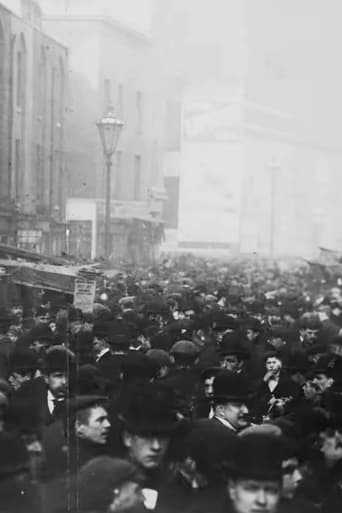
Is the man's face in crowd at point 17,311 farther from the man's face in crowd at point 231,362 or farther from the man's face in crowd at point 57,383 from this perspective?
the man's face in crowd at point 231,362

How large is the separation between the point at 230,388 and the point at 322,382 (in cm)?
85

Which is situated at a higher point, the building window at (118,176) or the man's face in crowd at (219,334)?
the building window at (118,176)

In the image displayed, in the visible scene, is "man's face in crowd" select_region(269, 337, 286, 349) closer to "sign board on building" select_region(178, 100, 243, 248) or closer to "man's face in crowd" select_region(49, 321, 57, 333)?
"sign board on building" select_region(178, 100, 243, 248)

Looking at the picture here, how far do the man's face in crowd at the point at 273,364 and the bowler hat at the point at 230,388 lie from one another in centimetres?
124

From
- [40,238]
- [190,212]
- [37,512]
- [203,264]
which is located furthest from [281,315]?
[37,512]

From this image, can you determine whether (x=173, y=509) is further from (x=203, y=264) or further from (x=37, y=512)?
(x=203, y=264)

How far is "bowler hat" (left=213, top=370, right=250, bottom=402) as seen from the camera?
6.30m

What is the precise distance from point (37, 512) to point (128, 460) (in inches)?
36.4

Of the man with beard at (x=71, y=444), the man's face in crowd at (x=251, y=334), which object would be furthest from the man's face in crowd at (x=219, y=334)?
the man with beard at (x=71, y=444)

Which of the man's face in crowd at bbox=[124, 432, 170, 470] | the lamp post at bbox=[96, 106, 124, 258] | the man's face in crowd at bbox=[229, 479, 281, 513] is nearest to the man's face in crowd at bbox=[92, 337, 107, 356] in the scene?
the lamp post at bbox=[96, 106, 124, 258]

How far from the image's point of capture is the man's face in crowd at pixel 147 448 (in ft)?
17.5

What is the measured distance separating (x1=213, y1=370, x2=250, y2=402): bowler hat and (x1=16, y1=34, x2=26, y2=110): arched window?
2.59 meters

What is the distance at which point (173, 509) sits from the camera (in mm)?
5254

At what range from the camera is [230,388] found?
6.35 metres
